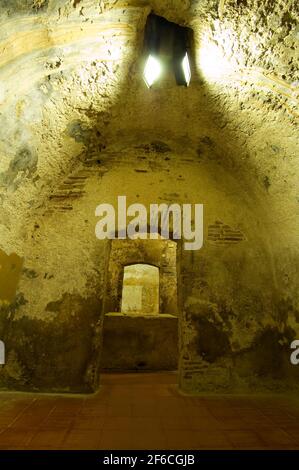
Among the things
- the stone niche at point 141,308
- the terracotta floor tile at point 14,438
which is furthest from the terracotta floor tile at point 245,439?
the stone niche at point 141,308

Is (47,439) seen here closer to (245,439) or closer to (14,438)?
(14,438)

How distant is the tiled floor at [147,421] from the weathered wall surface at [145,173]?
279mm

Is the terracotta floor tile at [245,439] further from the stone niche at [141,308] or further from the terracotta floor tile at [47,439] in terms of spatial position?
the stone niche at [141,308]

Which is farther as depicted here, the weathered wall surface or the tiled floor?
the weathered wall surface

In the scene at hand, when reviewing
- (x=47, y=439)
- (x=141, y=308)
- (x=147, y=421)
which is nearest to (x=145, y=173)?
(x=147, y=421)

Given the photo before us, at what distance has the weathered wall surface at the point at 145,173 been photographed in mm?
2111

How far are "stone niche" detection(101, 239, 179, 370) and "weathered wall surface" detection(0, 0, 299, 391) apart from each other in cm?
215

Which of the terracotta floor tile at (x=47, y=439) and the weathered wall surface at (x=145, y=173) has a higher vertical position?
the weathered wall surface at (x=145, y=173)

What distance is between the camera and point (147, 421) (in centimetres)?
231

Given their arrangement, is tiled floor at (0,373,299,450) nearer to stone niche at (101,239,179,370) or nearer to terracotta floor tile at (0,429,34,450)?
terracotta floor tile at (0,429,34,450)

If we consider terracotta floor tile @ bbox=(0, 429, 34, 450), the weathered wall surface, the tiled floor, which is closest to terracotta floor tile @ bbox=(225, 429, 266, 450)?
the tiled floor

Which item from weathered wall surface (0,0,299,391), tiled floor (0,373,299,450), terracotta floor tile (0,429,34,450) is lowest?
tiled floor (0,373,299,450)

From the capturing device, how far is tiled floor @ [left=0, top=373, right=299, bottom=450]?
1.91 meters

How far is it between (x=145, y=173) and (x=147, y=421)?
Answer: 259 centimetres
